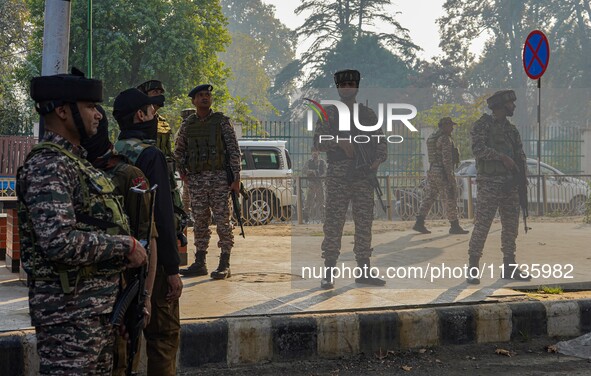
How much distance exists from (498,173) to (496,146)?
0.25 m

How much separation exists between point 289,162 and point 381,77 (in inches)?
628

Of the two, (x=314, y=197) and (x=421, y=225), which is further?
(x=314, y=197)

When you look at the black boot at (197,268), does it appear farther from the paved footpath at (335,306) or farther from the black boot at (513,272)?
the black boot at (513,272)

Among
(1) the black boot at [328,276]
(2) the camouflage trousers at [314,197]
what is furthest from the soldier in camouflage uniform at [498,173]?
(2) the camouflage trousers at [314,197]

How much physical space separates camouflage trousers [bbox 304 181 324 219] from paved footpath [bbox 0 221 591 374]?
6494 millimetres

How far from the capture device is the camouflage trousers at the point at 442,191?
1101 cm

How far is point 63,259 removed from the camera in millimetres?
2361

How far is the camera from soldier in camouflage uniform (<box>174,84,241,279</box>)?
674cm

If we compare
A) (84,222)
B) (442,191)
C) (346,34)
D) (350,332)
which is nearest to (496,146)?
(350,332)

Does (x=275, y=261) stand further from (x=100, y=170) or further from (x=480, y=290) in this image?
(x=100, y=170)

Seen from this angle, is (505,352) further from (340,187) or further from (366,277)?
(340,187)

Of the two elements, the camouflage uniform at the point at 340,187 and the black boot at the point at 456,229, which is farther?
the black boot at the point at 456,229

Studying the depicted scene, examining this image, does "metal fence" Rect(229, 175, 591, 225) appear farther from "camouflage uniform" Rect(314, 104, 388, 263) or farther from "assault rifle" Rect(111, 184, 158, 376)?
"assault rifle" Rect(111, 184, 158, 376)

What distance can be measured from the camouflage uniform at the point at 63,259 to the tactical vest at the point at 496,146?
5000 mm
